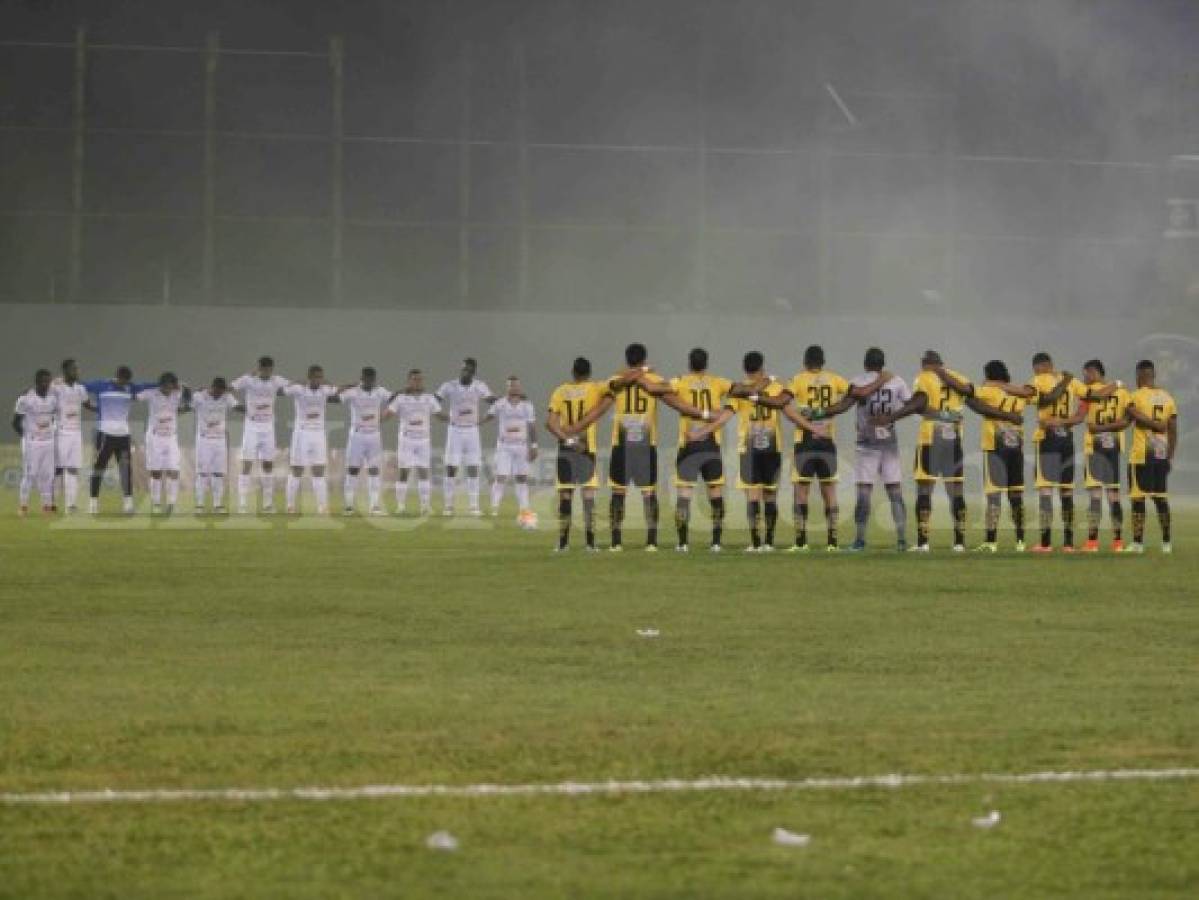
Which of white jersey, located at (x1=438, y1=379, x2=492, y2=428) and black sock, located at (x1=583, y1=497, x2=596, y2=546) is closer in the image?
black sock, located at (x1=583, y1=497, x2=596, y2=546)

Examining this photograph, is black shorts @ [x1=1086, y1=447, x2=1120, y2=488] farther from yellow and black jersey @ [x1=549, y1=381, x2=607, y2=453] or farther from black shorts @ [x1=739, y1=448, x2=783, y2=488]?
yellow and black jersey @ [x1=549, y1=381, x2=607, y2=453]

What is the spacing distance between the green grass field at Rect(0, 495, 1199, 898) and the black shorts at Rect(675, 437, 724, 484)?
3866mm

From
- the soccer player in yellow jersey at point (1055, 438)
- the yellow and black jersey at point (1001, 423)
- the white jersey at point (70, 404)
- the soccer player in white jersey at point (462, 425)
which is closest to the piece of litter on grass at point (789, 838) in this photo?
the yellow and black jersey at point (1001, 423)

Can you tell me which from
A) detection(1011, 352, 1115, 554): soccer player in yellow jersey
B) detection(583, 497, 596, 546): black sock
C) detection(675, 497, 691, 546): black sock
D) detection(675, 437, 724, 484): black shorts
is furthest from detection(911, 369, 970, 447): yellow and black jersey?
detection(583, 497, 596, 546): black sock

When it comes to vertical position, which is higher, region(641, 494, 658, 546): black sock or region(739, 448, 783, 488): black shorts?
region(739, 448, 783, 488): black shorts

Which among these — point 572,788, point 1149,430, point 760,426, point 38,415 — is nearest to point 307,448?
point 38,415

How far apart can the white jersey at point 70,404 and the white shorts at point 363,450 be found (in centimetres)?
449

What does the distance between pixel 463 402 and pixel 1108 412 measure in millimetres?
14271

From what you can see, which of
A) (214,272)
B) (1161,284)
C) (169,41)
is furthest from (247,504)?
(1161,284)

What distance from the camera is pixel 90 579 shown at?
64.6 ft

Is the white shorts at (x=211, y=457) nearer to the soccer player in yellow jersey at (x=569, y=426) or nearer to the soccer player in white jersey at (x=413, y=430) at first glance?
the soccer player in white jersey at (x=413, y=430)

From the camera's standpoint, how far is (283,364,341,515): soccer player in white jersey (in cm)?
3597

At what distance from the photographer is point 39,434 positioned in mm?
34625

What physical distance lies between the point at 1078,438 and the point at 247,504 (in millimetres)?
20252
